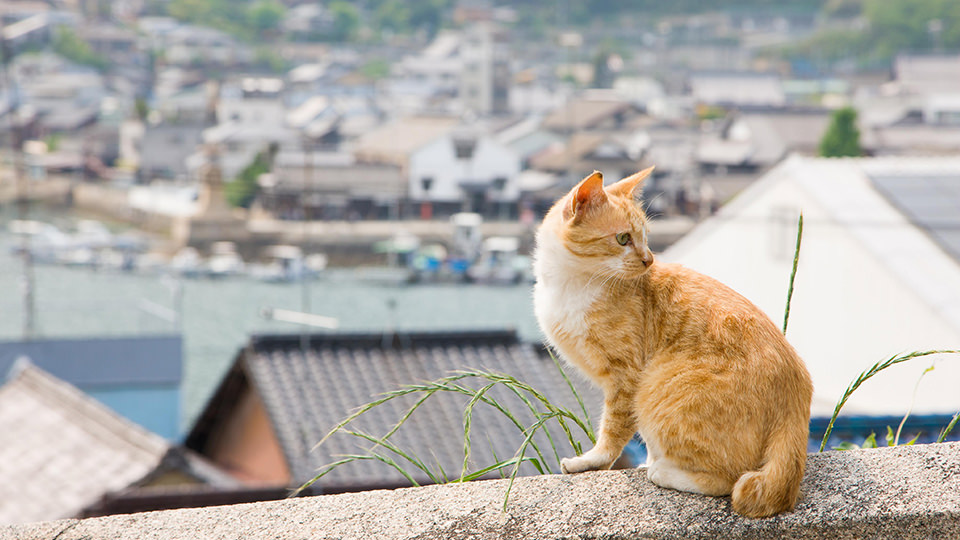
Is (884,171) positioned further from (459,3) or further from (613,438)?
(459,3)

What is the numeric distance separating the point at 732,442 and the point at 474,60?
27783 mm

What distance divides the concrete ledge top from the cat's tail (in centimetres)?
1

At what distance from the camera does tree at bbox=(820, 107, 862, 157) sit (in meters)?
19.3

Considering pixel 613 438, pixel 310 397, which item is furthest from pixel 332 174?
pixel 613 438

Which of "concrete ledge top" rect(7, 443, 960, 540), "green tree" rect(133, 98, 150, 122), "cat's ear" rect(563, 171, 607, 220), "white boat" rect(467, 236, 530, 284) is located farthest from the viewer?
"green tree" rect(133, 98, 150, 122)

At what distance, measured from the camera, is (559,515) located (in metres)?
0.92

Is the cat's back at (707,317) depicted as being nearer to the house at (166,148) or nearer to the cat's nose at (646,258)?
the cat's nose at (646,258)

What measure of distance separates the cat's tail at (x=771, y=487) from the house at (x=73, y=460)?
3.07m

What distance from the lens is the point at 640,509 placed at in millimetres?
936

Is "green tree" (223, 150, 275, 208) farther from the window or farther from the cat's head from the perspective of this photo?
the cat's head

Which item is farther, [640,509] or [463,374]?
[463,374]

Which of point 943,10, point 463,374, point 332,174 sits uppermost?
point 943,10

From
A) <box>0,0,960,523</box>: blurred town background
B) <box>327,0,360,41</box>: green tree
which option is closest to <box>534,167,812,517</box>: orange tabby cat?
<box>0,0,960,523</box>: blurred town background

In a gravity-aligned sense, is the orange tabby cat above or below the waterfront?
above
